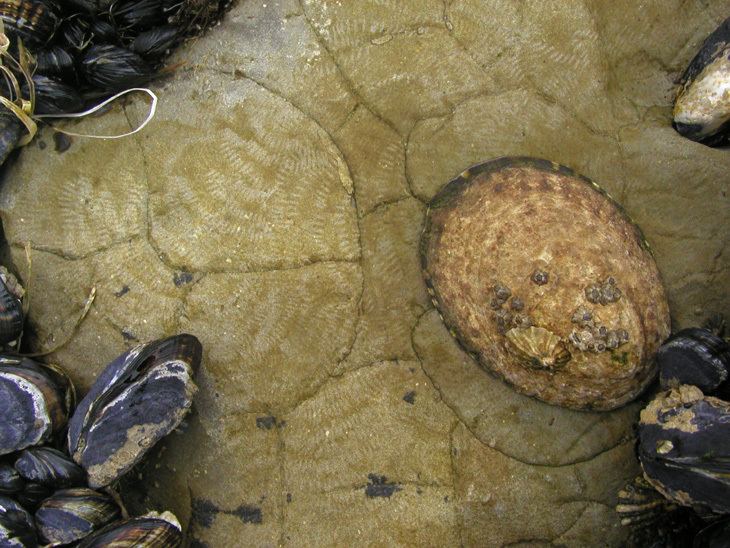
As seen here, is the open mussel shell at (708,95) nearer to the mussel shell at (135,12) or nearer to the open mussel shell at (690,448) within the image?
the open mussel shell at (690,448)

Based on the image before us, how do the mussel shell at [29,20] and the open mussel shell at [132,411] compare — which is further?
the mussel shell at [29,20]

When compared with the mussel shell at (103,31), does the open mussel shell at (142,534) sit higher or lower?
lower

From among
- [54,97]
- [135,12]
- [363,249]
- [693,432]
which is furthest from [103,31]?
[693,432]

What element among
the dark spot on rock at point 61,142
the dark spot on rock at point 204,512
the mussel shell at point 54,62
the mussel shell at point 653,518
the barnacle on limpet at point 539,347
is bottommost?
the dark spot on rock at point 204,512

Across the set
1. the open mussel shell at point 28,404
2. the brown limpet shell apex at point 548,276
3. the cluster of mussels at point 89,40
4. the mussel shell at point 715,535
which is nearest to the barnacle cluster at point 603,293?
the brown limpet shell apex at point 548,276

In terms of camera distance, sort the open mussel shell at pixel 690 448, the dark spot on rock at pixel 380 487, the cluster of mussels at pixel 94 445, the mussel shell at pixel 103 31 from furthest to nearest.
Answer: the mussel shell at pixel 103 31 → the dark spot on rock at pixel 380 487 → the cluster of mussels at pixel 94 445 → the open mussel shell at pixel 690 448

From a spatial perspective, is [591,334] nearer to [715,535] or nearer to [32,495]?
[715,535]

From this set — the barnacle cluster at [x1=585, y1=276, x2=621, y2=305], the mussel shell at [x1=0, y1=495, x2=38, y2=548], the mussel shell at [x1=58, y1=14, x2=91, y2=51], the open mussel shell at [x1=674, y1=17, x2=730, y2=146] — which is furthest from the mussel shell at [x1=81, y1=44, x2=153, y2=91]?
the open mussel shell at [x1=674, y1=17, x2=730, y2=146]
